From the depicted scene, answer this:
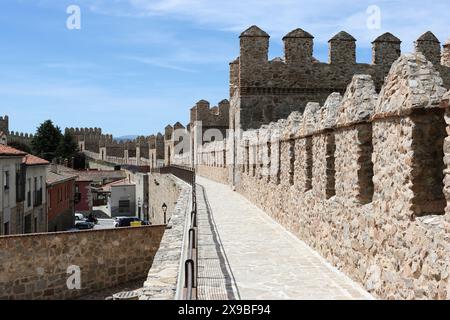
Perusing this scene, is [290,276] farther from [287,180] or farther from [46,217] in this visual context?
[46,217]

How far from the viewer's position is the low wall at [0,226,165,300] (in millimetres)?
15930

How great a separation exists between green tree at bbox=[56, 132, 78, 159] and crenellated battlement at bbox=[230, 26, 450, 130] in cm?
6428

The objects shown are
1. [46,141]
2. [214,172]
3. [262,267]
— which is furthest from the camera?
[46,141]

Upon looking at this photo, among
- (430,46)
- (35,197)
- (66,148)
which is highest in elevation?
(430,46)

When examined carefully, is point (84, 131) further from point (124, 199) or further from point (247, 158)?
point (247, 158)

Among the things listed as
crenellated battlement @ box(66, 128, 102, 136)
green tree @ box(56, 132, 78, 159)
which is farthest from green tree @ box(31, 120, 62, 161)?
crenellated battlement @ box(66, 128, 102, 136)

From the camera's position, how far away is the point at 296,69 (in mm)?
21750

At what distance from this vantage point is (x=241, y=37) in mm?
21188

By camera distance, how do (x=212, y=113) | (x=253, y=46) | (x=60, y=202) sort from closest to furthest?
1. (x=253, y=46)
2. (x=212, y=113)
3. (x=60, y=202)

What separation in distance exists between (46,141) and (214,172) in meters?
54.0

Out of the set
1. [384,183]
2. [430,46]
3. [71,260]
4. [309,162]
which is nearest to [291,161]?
[309,162]

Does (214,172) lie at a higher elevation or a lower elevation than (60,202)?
higher
